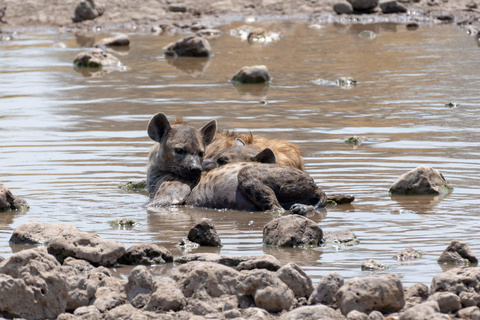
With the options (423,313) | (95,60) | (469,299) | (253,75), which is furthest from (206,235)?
(95,60)

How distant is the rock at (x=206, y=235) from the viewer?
554 centimetres

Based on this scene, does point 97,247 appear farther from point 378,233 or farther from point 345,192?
point 345,192

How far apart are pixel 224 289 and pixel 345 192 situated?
10.0 ft

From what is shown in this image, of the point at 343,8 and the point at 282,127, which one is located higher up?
the point at 282,127

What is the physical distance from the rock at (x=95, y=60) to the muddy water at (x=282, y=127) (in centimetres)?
25

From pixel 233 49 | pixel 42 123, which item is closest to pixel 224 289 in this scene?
pixel 42 123

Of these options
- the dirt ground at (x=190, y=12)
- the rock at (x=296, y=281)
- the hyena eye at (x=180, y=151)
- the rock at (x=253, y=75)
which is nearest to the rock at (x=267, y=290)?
the rock at (x=296, y=281)

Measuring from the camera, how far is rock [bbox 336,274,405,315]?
414 cm

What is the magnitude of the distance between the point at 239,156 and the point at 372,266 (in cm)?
265

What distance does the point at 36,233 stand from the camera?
568 cm

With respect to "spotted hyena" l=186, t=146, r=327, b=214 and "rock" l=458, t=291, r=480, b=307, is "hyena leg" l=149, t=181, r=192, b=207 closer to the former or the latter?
"spotted hyena" l=186, t=146, r=327, b=214

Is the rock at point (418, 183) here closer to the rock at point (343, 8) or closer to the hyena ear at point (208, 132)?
the hyena ear at point (208, 132)

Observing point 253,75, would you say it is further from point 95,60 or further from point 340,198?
point 340,198

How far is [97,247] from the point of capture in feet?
16.7
